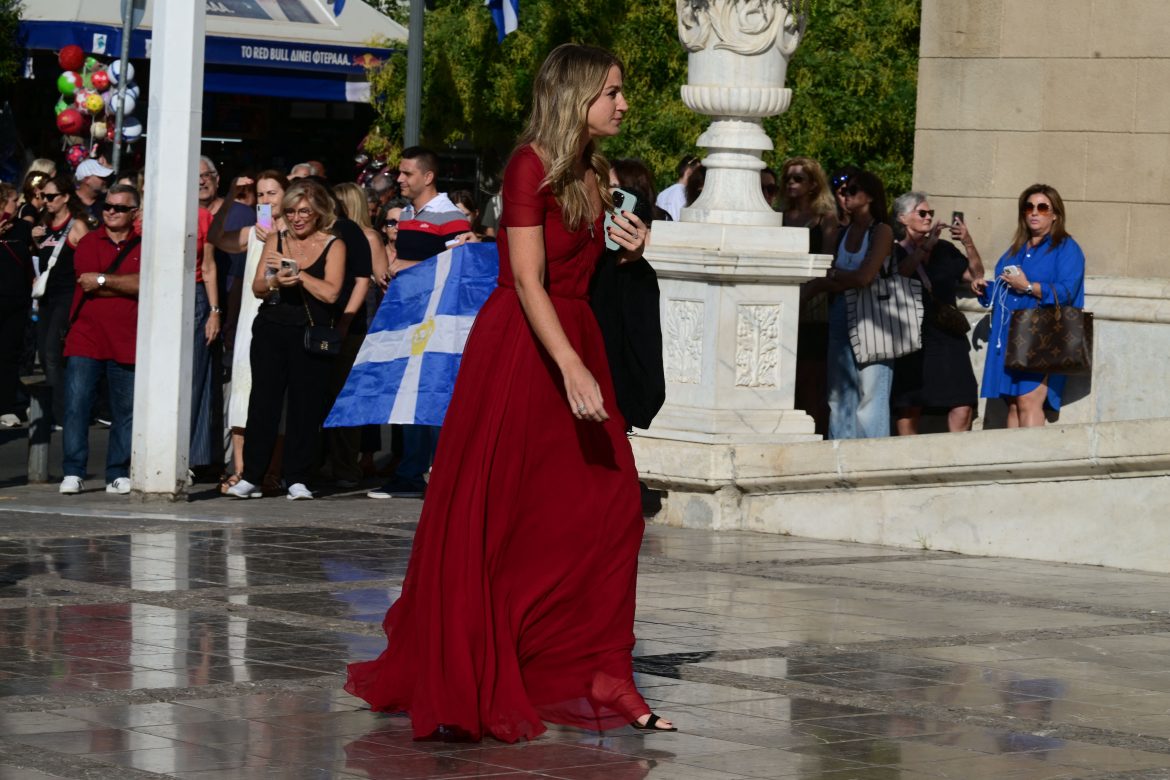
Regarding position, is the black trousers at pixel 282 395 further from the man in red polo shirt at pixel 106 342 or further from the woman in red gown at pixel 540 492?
the woman in red gown at pixel 540 492

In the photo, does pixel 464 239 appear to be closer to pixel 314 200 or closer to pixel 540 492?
pixel 314 200

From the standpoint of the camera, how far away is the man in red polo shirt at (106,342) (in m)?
13.1

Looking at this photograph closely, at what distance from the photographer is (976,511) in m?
11.5

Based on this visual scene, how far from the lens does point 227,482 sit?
43.0ft

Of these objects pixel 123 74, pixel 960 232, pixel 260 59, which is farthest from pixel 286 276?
pixel 260 59

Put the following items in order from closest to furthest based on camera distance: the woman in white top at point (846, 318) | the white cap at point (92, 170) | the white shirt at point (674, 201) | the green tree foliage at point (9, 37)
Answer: the woman in white top at point (846, 318), the white shirt at point (674, 201), the white cap at point (92, 170), the green tree foliage at point (9, 37)

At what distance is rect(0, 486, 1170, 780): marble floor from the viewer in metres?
6.24

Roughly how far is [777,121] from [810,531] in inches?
505

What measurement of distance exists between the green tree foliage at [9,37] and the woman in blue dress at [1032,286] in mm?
16603

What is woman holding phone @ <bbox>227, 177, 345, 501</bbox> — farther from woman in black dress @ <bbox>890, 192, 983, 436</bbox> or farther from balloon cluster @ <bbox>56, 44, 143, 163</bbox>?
balloon cluster @ <bbox>56, 44, 143, 163</bbox>

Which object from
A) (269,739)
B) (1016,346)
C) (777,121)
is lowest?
(269,739)

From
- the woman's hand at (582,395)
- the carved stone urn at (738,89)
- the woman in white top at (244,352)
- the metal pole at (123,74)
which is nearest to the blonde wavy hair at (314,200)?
the woman in white top at (244,352)

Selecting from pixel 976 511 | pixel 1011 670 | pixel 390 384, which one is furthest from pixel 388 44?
pixel 1011 670

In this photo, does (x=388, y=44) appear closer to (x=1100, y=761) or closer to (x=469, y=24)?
(x=469, y=24)
